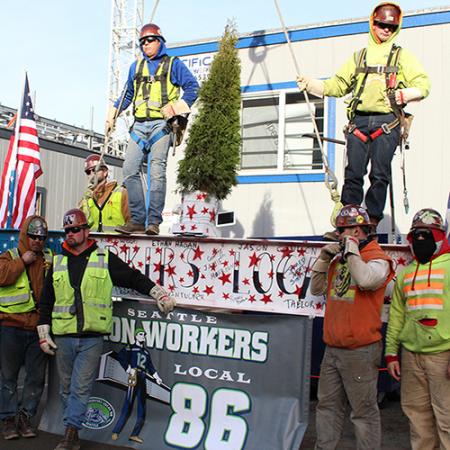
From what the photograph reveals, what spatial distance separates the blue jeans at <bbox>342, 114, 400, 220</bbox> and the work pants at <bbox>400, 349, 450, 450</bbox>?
148 centimetres

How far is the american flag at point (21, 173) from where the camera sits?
10039 millimetres

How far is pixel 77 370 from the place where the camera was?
5.52 metres

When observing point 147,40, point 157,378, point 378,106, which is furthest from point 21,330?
point 378,106

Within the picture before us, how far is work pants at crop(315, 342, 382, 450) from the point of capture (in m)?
4.75

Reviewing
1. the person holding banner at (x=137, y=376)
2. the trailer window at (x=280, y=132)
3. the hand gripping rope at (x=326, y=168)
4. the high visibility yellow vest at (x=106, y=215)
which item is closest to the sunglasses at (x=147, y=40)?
the hand gripping rope at (x=326, y=168)

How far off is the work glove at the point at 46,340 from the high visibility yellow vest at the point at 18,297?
55cm

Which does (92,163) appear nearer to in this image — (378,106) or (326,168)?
(326,168)

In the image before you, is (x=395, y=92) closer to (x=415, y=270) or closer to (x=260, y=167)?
(x=415, y=270)

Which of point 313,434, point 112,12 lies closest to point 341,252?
point 313,434

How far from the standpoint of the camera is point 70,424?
5457mm

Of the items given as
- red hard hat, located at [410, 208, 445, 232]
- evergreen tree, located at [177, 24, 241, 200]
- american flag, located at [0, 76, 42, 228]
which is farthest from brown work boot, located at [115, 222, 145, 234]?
american flag, located at [0, 76, 42, 228]

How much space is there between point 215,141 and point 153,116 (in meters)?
1.13

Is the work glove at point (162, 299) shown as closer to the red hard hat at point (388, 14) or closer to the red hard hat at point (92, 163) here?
the red hard hat at point (92, 163)

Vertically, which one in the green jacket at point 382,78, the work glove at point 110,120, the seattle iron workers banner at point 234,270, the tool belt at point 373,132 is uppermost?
the green jacket at point 382,78
